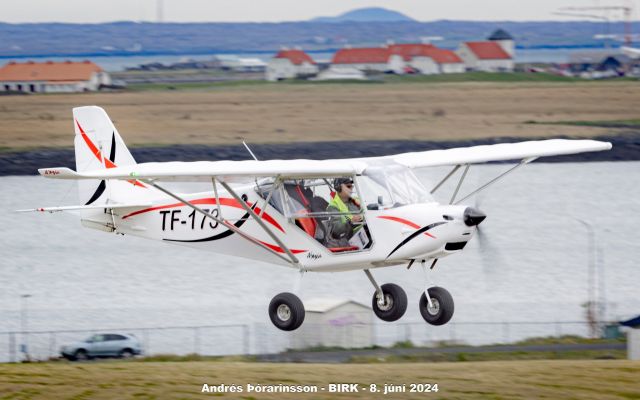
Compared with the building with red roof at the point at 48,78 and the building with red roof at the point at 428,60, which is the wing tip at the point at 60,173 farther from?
the building with red roof at the point at 428,60

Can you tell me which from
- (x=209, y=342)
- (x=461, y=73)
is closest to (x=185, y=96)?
(x=461, y=73)

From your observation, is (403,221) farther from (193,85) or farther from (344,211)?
(193,85)

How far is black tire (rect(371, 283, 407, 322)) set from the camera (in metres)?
18.3

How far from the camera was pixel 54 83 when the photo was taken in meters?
101

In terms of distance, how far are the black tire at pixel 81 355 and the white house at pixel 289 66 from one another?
89833mm

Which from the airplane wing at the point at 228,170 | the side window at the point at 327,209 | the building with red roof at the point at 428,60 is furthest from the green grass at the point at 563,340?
the building with red roof at the point at 428,60

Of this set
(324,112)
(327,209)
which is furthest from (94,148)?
(324,112)

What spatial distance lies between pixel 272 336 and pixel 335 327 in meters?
3.31

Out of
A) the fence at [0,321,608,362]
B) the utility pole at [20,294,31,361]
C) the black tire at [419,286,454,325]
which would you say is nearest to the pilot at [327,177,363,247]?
the black tire at [419,286,454,325]

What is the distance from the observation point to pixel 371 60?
129m

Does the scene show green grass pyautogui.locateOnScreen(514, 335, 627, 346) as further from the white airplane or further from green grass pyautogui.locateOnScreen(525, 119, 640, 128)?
green grass pyautogui.locateOnScreen(525, 119, 640, 128)

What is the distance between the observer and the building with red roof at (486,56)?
427ft

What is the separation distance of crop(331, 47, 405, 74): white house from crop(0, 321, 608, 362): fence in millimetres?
90598

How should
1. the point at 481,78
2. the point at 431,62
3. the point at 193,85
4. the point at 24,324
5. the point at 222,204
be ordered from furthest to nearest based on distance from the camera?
the point at 431,62
the point at 481,78
the point at 193,85
the point at 24,324
the point at 222,204
